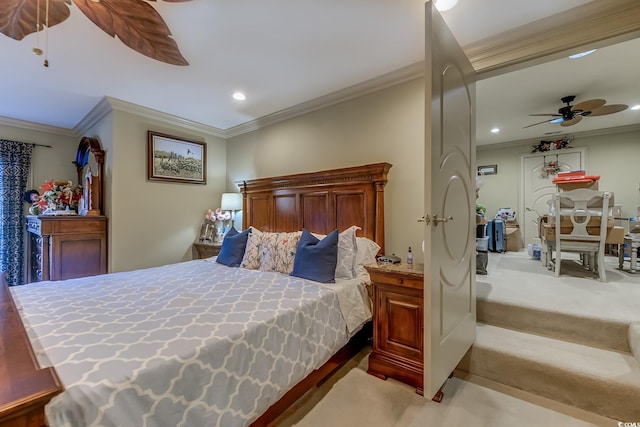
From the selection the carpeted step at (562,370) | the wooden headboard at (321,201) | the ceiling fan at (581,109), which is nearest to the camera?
the carpeted step at (562,370)

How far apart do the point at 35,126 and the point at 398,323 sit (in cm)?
558

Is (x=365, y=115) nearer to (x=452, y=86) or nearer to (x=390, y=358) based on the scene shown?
(x=452, y=86)

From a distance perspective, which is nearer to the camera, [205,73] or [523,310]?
[523,310]

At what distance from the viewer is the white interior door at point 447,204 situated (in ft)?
4.68

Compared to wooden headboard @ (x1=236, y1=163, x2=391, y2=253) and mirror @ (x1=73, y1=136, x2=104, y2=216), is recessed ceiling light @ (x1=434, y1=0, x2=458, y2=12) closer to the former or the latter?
wooden headboard @ (x1=236, y1=163, x2=391, y2=253)

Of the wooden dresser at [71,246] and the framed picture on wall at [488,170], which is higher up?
the framed picture on wall at [488,170]

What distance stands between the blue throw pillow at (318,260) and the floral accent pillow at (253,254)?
1.73 ft

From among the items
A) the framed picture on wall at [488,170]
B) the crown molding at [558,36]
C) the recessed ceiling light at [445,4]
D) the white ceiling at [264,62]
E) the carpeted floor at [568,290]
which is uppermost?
the white ceiling at [264,62]

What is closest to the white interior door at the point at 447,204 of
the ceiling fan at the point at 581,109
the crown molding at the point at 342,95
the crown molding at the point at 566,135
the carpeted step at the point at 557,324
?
the carpeted step at the point at 557,324

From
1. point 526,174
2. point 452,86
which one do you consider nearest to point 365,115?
point 452,86

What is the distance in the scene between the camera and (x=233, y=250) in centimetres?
284

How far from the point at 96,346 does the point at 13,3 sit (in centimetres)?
214

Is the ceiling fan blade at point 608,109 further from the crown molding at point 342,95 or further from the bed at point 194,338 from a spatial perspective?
the bed at point 194,338

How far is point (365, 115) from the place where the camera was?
9.25ft
